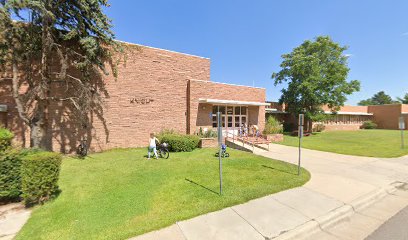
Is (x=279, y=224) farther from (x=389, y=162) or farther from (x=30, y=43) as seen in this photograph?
(x=30, y=43)

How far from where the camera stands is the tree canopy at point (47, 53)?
30.0 ft

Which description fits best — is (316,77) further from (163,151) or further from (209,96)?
(163,151)

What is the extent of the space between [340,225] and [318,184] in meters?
2.33

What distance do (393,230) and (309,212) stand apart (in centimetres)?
149

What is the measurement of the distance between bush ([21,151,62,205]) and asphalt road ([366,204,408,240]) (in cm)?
724

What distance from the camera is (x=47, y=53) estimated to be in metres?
9.95

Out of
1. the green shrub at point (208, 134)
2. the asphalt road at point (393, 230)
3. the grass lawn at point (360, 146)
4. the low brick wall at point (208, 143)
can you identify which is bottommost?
the asphalt road at point (393, 230)

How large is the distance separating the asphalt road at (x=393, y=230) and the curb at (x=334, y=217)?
24.3 inches

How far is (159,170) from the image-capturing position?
7.99 m

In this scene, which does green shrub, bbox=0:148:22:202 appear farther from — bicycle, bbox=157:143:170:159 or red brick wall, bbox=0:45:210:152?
red brick wall, bbox=0:45:210:152

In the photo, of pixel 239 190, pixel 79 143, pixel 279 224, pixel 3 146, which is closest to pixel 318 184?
pixel 239 190

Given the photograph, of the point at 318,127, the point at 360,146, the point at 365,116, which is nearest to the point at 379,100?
the point at 365,116

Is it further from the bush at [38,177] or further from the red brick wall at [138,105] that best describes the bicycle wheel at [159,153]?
the bush at [38,177]

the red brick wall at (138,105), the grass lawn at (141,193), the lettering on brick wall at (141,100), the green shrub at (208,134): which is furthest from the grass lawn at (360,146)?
the lettering on brick wall at (141,100)
